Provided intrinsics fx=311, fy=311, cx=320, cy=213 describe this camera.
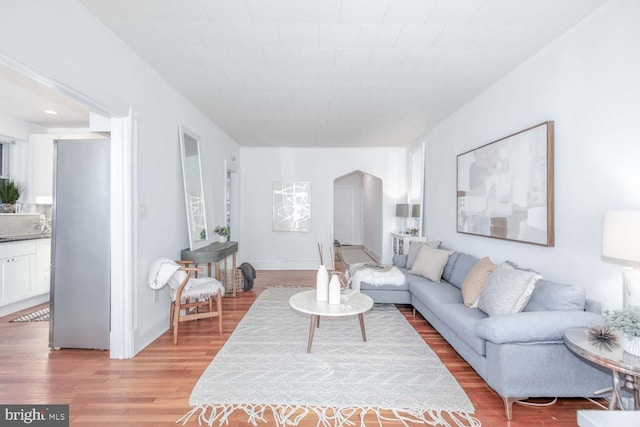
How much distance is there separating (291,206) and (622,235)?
5859mm

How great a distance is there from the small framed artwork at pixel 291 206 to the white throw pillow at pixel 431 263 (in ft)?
→ 10.7

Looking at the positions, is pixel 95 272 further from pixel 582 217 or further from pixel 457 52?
pixel 582 217

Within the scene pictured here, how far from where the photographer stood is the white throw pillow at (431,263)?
3902 millimetres

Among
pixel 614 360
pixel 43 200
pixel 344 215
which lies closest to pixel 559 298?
pixel 614 360

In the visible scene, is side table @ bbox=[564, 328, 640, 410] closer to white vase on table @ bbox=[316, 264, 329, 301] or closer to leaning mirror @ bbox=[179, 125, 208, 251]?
white vase on table @ bbox=[316, 264, 329, 301]

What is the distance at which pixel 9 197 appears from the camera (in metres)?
4.44

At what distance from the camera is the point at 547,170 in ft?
8.68

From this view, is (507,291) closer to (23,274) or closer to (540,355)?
(540,355)

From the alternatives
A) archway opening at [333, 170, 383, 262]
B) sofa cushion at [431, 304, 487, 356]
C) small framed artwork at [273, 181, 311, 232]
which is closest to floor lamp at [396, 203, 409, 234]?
small framed artwork at [273, 181, 311, 232]

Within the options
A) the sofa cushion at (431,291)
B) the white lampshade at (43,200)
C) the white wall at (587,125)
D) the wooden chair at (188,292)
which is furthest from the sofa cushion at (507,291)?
the white lampshade at (43,200)

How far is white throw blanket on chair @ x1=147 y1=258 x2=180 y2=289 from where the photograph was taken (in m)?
3.05

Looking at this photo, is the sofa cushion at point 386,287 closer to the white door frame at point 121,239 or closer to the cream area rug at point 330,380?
the cream area rug at point 330,380

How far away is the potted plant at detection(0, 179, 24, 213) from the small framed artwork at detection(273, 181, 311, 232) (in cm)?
424

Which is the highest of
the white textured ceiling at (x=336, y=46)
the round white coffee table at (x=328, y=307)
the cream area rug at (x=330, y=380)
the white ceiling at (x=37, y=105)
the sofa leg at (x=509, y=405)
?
the white textured ceiling at (x=336, y=46)
